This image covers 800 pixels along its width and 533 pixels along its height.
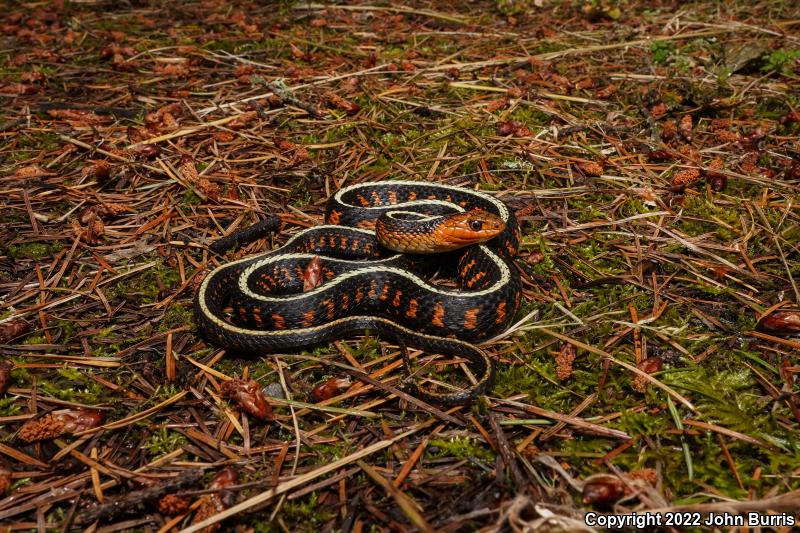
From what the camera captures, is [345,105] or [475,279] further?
[345,105]

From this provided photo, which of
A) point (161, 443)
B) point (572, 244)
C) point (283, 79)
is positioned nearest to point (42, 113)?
point (283, 79)

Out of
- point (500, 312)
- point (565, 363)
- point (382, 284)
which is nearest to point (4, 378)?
point (382, 284)

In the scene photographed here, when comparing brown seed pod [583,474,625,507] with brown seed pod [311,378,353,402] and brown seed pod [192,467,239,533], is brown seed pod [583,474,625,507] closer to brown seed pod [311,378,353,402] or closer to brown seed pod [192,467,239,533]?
brown seed pod [311,378,353,402]

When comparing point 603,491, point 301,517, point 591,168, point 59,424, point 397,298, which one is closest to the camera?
point 603,491

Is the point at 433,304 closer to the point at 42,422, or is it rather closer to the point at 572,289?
the point at 572,289

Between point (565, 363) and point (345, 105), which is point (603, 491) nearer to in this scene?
point (565, 363)

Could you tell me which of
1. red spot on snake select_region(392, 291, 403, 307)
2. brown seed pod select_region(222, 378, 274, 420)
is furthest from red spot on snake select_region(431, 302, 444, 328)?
brown seed pod select_region(222, 378, 274, 420)

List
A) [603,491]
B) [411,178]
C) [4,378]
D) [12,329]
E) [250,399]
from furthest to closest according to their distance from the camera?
1. [411,178]
2. [12,329]
3. [4,378]
4. [250,399]
5. [603,491]
